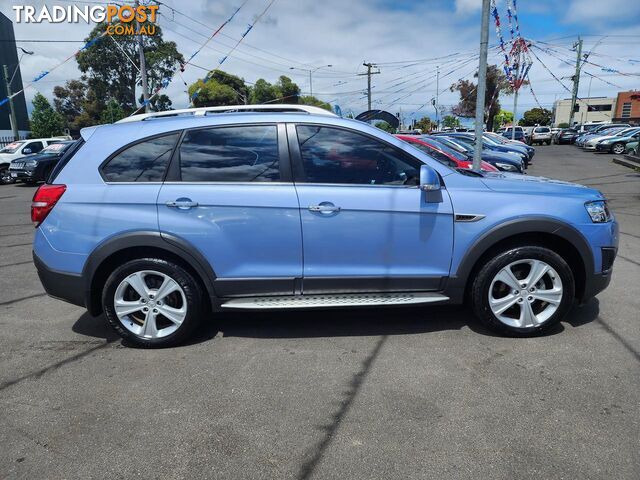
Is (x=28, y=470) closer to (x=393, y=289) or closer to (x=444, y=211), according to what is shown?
(x=393, y=289)

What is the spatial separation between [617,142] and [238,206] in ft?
101

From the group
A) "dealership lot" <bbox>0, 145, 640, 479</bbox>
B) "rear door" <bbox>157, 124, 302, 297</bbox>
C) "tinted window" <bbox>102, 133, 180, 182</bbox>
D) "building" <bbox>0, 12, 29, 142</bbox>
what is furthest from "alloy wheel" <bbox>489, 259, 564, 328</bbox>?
"building" <bbox>0, 12, 29, 142</bbox>

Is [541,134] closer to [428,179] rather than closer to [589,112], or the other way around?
[428,179]

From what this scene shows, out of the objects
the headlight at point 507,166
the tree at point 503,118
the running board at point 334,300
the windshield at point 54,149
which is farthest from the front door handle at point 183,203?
the tree at point 503,118

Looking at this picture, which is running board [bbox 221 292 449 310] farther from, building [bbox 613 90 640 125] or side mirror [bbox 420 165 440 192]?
building [bbox 613 90 640 125]

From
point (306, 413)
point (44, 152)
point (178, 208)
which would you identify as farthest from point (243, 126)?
point (44, 152)

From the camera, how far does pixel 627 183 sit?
14188 mm

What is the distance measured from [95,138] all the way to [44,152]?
17.8m

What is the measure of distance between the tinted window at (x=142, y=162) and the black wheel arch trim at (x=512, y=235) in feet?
8.05

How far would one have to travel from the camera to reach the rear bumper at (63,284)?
3527 mm

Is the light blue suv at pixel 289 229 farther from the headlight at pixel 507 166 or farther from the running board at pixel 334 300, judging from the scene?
the headlight at pixel 507 166

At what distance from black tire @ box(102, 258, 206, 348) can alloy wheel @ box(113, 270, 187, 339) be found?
27 millimetres

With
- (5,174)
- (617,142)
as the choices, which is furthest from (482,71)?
(617,142)

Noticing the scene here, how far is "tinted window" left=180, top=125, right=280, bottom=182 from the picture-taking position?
3500mm
